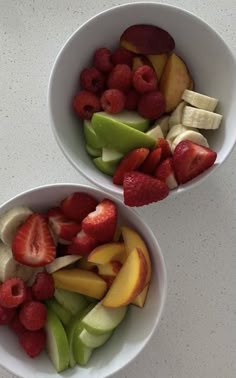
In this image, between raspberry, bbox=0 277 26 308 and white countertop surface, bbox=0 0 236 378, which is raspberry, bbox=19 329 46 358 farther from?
white countertop surface, bbox=0 0 236 378

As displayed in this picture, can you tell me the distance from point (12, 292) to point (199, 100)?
0.40 metres

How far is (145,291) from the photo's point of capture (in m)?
0.94

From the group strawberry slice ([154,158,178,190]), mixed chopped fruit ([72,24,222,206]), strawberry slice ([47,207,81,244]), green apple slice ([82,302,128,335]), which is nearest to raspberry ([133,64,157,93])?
mixed chopped fruit ([72,24,222,206])

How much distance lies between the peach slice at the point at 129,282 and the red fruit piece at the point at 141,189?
80 mm

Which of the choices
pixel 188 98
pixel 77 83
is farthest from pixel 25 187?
pixel 188 98

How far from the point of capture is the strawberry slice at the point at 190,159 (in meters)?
0.89

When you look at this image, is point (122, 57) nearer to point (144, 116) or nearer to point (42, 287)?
point (144, 116)

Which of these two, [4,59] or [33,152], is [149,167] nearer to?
[33,152]

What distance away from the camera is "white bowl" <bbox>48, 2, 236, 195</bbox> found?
36.1 inches

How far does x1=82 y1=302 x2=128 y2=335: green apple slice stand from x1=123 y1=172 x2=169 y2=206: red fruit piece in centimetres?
17

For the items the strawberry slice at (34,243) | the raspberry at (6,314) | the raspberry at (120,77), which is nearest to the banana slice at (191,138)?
the raspberry at (120,77)

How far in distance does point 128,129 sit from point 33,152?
0.66 ft

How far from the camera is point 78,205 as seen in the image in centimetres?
92

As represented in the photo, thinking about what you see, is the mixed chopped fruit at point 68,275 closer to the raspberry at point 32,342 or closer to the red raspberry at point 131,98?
the raspberry at point 32,342
